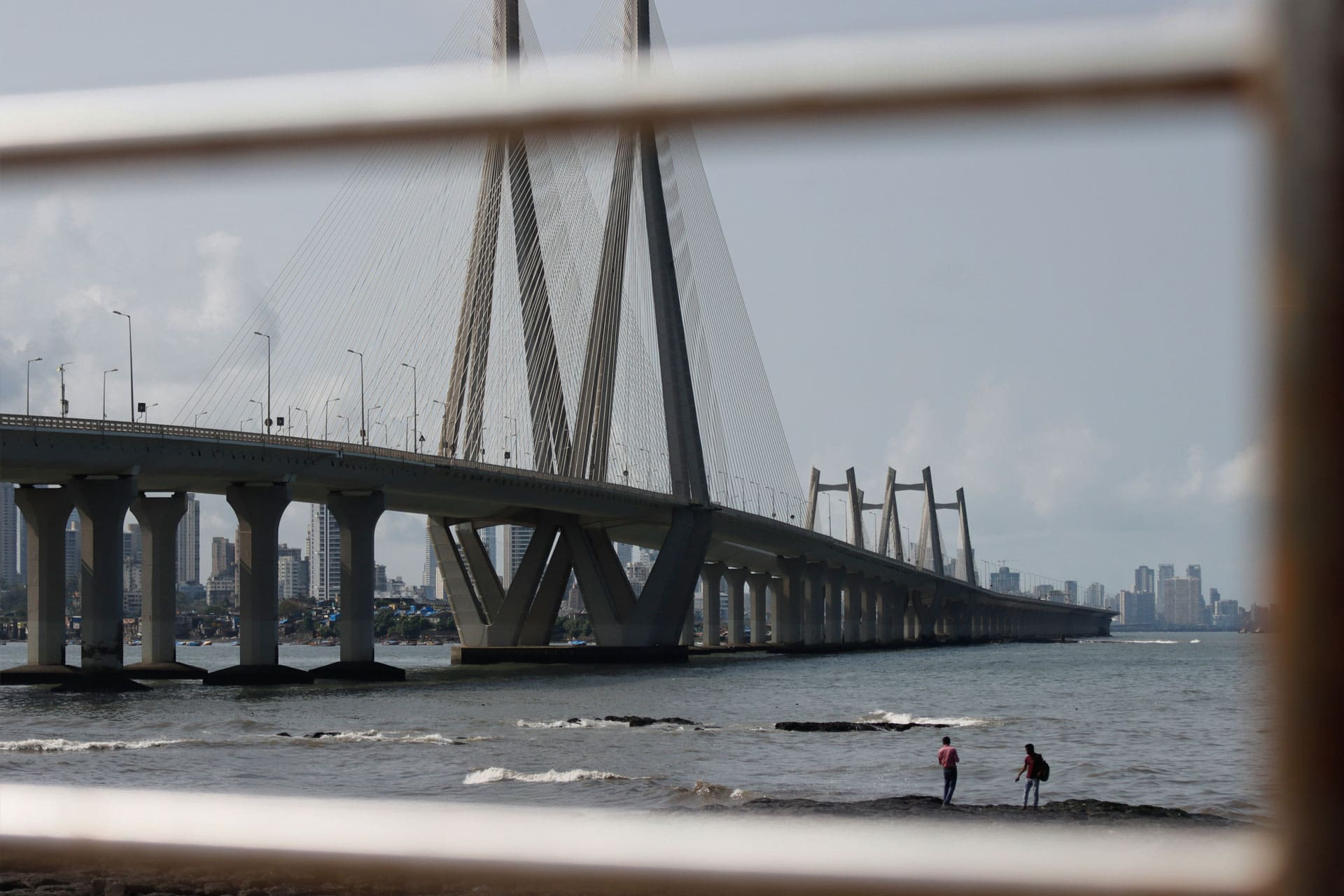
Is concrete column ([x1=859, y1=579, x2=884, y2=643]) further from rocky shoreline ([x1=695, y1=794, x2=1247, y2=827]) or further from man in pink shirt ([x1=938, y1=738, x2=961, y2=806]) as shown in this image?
man in pink shirt ([x1=938, y1=738, x2=961, y2=806])

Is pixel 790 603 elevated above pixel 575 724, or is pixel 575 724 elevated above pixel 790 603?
pixel 790 603

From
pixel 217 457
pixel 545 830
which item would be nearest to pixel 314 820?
pixel 545 830

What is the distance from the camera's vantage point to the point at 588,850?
3.92ft

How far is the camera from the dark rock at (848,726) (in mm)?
33031

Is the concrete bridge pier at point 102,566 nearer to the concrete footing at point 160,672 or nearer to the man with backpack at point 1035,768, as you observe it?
the concrete footing at point 160,672

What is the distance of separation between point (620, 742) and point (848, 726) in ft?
22.6

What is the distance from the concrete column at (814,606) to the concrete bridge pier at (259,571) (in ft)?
186

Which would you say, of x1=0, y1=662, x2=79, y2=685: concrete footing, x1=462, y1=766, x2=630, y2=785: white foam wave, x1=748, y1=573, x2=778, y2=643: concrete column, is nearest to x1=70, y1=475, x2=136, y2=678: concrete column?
x1=0, y1=662, x2=79, y2=685: concrete footing

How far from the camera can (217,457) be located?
4625 centimetres

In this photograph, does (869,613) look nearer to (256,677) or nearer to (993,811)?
(256,677)

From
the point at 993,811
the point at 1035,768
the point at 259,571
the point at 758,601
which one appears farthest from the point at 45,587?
the point at 758,601

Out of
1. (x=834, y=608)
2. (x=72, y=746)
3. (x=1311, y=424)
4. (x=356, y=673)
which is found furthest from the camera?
(x=834, y=608)

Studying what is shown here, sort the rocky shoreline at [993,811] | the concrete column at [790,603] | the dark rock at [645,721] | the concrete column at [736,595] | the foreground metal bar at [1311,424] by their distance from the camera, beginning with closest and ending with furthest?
1. the foreground metal bar at [1311,424]
2. the rocky shoreline at [993,811]
3. the dark rock at [645,721]
4. the concrete column at [790,603]
5. the concrete column at [736,595]

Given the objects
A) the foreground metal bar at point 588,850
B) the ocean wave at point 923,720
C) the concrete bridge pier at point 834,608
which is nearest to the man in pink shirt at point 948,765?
the ocean wave at point 923,720
